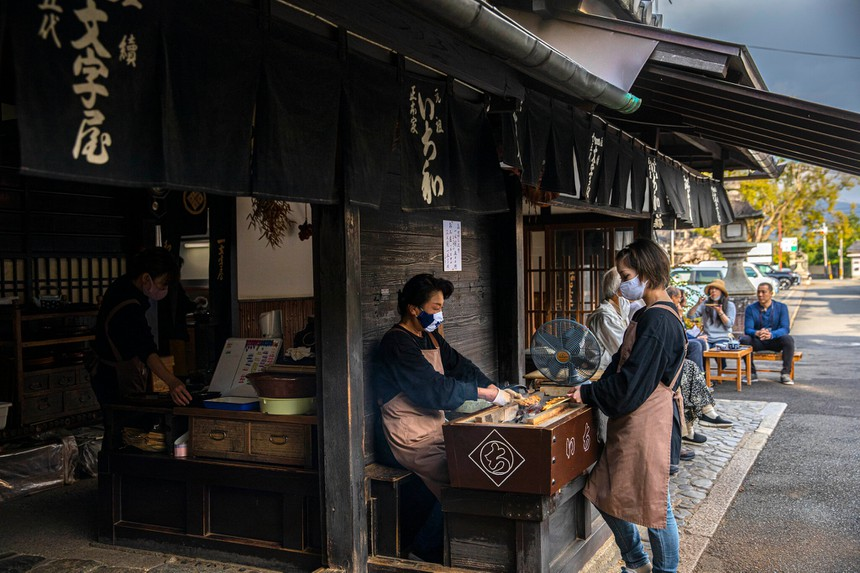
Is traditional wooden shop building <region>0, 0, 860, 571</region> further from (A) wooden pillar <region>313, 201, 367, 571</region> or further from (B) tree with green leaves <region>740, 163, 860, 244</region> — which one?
(B) tree with green leaves <region>740, 163, 860, 244</region>

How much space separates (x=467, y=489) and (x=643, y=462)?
1154 mm

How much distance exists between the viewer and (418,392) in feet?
17.6

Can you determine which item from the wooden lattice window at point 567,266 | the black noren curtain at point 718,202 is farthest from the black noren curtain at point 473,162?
the black noren curtain at point 718,202

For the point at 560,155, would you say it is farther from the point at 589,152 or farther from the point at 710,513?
the point at 710,513

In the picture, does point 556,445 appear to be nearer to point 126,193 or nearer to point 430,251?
point 430,251

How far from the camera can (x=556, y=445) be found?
4680 millimetres

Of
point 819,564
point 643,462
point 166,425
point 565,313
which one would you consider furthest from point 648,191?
point 166,425

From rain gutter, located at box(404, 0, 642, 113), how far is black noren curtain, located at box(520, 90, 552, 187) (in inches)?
18.6

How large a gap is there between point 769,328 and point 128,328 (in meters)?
12.6

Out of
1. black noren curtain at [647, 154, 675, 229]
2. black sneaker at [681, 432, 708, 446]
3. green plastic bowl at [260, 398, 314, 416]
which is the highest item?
black noren curtain at [647, 154, 675, 229]

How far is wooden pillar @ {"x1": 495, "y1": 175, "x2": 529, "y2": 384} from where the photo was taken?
8.32 metres

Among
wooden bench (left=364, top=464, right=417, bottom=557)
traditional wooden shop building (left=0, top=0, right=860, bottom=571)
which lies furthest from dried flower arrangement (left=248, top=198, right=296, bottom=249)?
wooden bench (left=364, top=464, right=417, bottom=557)

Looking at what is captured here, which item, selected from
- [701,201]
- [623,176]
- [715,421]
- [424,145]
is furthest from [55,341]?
[701,201]

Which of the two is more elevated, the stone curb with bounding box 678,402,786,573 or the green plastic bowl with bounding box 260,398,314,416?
the green plastic bowl with bounding box 260,398,314,416
